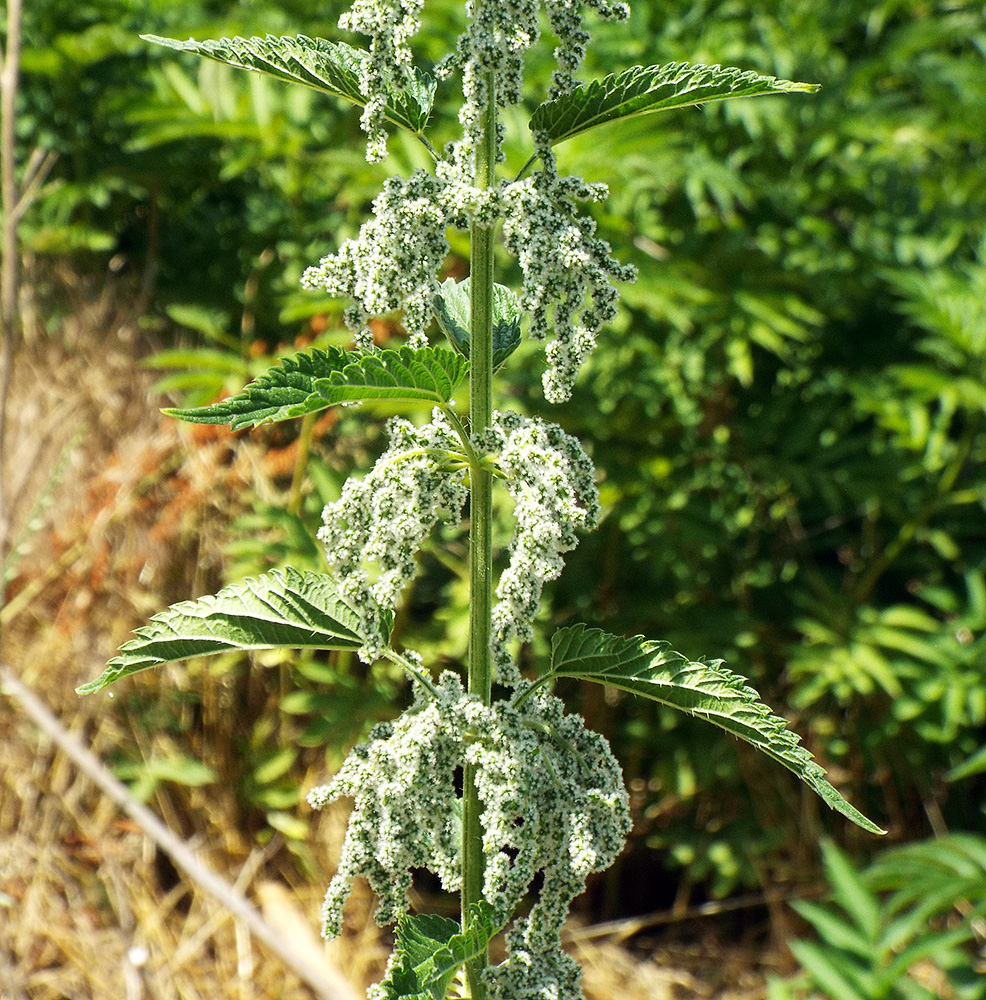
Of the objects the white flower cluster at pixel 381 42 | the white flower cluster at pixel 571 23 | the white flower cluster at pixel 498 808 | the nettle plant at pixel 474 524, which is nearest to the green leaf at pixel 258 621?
the nettle plant at pixel 474 524

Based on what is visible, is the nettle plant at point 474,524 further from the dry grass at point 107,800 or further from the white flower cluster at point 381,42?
the dry grass at point 107,800

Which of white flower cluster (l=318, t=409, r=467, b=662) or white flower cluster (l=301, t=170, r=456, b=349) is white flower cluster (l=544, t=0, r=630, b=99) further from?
white flower cluster (l=318, t=409, r=467, b=662)

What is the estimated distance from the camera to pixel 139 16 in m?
3.48

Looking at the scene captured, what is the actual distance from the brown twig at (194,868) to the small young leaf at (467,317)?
1644 millimetres

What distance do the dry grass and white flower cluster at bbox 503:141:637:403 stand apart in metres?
2.08

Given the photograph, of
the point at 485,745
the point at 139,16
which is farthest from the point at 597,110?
the point at 139,16

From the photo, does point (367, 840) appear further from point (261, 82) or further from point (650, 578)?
point (261, 82)

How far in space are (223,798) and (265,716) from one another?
0.81 feet

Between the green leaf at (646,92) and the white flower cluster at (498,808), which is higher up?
the green leaf at (646,92)

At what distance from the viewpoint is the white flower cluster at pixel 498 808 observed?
0.94m

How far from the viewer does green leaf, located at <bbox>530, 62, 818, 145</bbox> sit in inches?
33.2

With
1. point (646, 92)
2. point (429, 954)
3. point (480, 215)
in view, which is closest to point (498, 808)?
point (429, 954)

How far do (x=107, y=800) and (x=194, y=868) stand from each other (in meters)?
0.63

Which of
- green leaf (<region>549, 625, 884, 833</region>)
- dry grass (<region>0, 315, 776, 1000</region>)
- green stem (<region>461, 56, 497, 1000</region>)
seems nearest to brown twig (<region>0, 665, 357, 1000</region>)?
dry grass (<region>0, 315, 776, 1000</region>)
